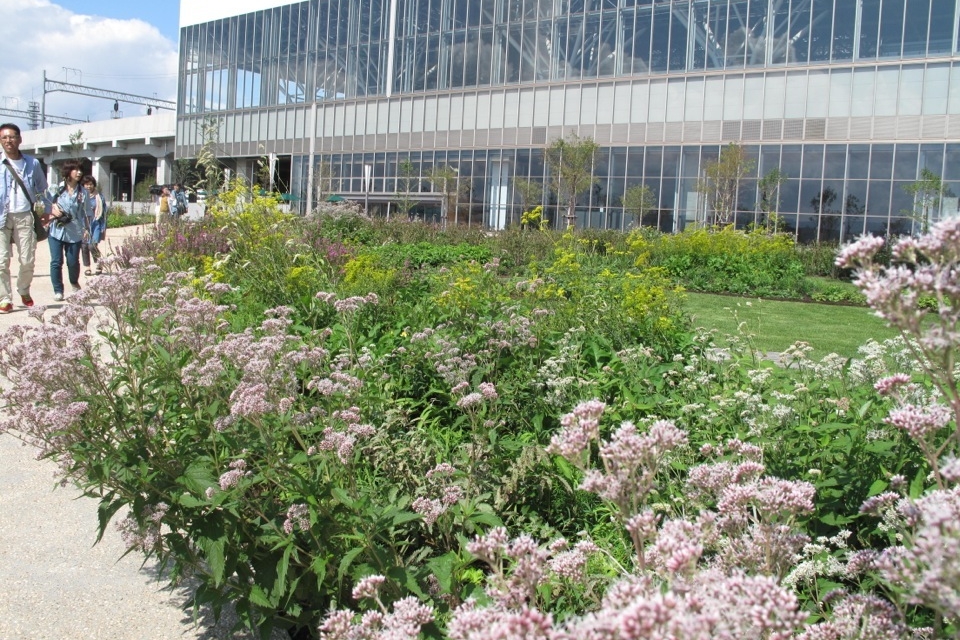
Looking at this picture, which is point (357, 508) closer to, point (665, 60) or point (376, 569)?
point (376, 569)

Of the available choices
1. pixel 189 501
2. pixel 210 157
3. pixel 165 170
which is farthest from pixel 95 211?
pixel 165 170

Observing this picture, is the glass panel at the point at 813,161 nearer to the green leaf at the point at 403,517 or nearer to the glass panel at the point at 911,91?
the glass panel at the point at 911,91

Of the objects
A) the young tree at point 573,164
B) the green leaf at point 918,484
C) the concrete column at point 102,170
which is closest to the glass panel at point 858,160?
the young tree at point 573,164

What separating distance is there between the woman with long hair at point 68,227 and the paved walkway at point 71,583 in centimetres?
664

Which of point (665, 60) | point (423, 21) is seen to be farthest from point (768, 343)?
point (423, 21)

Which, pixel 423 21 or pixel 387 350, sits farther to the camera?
pixel 423 21

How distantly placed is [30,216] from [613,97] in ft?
103

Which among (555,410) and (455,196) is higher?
(455,196)

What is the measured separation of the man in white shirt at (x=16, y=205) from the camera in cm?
917

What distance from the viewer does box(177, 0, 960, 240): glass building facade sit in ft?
105

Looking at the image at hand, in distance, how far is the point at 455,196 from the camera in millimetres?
40906

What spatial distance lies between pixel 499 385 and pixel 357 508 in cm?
164

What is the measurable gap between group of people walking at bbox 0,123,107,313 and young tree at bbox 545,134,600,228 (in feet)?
81.3

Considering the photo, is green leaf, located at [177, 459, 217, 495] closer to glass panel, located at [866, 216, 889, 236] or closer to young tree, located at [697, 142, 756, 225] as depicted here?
young tree, located at [697, 142, 756, 225]
